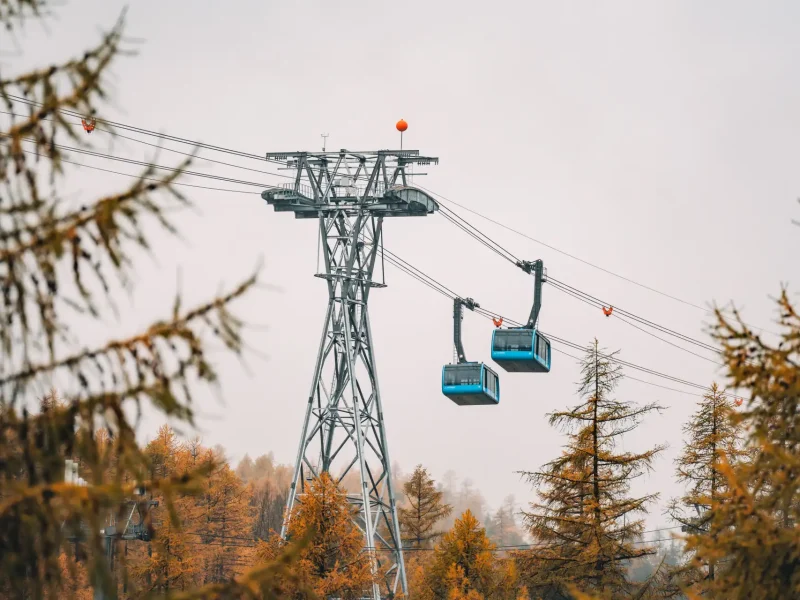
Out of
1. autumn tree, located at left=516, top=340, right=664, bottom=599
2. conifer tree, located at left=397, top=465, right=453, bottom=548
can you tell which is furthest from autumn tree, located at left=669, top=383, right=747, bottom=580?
conifer tree, located at left=397, top=465, right=453, bottom=548

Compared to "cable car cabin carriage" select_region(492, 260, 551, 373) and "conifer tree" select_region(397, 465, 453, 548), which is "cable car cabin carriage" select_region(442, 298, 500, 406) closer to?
"cable car cabin carriage" select_region(492, 260, 551, 373)

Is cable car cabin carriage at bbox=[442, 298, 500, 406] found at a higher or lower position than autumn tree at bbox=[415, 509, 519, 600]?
higher

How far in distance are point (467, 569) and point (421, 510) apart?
19215 mm

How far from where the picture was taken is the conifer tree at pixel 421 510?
56.5 metres

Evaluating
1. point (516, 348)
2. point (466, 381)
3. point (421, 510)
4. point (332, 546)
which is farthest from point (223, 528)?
point (332, 546)

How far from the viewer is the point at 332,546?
32.8 meters

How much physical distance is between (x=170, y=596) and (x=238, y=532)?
56.8m

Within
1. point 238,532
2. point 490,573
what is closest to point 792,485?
point 490,573

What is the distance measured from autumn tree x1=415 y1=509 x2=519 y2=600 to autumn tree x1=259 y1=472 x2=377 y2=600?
4.12 metres

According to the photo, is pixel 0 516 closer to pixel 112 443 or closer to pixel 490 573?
pixel 112 443

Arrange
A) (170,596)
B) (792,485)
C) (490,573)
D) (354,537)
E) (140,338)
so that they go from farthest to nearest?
(490,573) → (354,537) → (792,485) → (140,338) → (170,596)

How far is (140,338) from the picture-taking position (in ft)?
19.7

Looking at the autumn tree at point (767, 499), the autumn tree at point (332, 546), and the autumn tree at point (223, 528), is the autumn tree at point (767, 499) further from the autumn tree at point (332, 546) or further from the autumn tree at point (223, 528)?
the autumn tree at point (223, 528)

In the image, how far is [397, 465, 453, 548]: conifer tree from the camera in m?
56.5
